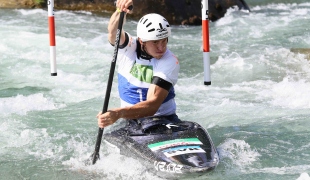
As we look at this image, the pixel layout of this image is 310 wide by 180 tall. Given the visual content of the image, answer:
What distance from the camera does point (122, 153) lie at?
5.68 m

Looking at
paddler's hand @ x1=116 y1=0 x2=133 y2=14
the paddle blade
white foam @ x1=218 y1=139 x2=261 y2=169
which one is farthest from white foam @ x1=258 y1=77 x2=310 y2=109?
paddler's hand @ x1=116 y1=0 x2=133 y2=14

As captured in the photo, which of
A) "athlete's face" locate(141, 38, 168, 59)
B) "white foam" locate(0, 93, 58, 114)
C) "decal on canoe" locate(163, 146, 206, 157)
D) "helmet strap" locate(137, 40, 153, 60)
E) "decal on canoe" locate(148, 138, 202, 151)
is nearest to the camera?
"decal on canoe" locate(163, 146, 206, 157)

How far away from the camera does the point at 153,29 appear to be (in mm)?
5570

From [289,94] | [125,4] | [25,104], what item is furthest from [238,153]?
[25,104]

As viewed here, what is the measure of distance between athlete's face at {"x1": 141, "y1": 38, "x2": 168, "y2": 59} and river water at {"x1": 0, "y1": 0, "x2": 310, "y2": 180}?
0.93 m

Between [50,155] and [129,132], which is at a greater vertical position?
[129,132]

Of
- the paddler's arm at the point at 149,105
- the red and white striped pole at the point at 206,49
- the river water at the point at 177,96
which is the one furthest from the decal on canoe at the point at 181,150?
the red and white striped pole at the point at 206,49

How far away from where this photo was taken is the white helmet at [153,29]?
18.3 feet

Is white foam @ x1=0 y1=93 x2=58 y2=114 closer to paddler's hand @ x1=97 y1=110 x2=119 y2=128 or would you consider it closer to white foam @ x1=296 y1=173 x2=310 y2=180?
paddler's hand @ x1=97 y1=110 x2=119 y2=128

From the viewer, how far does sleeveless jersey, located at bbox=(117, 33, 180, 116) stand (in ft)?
18.6

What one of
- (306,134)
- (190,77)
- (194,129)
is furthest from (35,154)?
(190,77)

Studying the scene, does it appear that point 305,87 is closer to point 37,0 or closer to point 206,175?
point 206,175

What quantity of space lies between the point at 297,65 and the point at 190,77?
175cm

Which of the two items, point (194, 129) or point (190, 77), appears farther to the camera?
point (190, 77)
